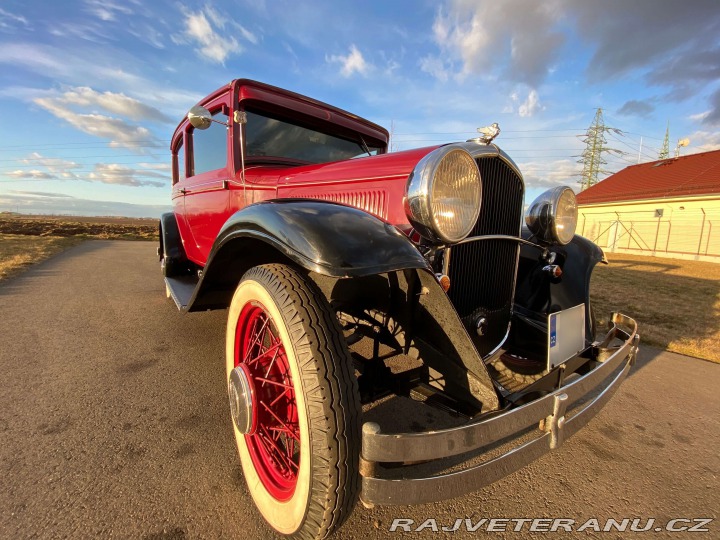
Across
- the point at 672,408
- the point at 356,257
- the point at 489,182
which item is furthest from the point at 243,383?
the point at 672,408

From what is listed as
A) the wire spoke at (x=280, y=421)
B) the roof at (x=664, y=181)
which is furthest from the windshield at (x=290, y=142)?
the roof at (x=664, y=181)

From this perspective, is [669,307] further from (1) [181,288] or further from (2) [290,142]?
(1) [181,288]

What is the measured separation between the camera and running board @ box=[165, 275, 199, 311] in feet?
9.24

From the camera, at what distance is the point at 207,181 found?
3246 mm

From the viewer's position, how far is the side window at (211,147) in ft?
9.73

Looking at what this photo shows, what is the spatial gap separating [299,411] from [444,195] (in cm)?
98

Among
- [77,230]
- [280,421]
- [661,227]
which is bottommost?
[77,230]

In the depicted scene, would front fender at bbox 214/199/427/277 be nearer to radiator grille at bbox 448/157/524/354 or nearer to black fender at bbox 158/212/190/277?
radiator grille at bbox 448/157/524/354

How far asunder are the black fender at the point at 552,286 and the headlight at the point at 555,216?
7.6 inches

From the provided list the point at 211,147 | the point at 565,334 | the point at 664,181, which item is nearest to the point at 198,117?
the point at 211,147

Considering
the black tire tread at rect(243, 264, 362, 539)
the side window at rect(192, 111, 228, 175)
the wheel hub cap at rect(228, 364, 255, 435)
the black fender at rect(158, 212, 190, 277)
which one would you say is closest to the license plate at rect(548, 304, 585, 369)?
the black tire tread at rect(243, 264, 362, 539)

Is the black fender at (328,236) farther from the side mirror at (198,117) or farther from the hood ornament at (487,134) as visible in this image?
the side mirror at (198,117)

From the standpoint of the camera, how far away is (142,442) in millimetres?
1897

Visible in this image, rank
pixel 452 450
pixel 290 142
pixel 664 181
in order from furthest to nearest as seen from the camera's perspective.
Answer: pixel 664 181
pixel 290 142
pixel 452 450
